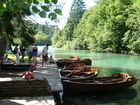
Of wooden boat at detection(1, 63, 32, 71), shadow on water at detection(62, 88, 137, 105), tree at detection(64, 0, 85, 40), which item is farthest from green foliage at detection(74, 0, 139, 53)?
Answer: shadow on water at detection(62, 88, 137, 105)

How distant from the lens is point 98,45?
69.2 metres

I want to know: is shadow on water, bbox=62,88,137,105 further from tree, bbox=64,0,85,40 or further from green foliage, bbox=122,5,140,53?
tree, bbox=64,0,85,40

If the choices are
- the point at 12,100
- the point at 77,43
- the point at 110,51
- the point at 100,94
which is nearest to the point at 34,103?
the point at 12,100

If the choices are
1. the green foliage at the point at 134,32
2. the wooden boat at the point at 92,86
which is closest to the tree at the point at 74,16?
the green foliage at the point at 134,32

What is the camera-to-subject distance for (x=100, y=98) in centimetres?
1279

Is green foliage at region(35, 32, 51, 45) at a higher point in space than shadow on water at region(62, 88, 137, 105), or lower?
higher

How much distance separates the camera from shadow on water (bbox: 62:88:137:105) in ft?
39.4

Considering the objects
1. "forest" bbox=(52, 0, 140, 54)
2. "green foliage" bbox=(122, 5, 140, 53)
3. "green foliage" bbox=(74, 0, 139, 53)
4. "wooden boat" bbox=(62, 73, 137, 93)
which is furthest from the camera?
"green foliage" bbox=(74, 0, 139, 53)

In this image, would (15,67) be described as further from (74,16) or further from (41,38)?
(41,38)

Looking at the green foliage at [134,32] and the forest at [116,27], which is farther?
the forest at [116,27]

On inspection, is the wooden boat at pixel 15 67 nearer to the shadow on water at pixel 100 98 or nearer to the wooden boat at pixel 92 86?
the wooden boat at pixel 92 86

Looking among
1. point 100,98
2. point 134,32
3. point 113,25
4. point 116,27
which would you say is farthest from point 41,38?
point 100,98

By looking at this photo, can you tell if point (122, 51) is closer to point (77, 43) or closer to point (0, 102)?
point (77, 43)

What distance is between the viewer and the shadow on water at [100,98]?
12.0 m
